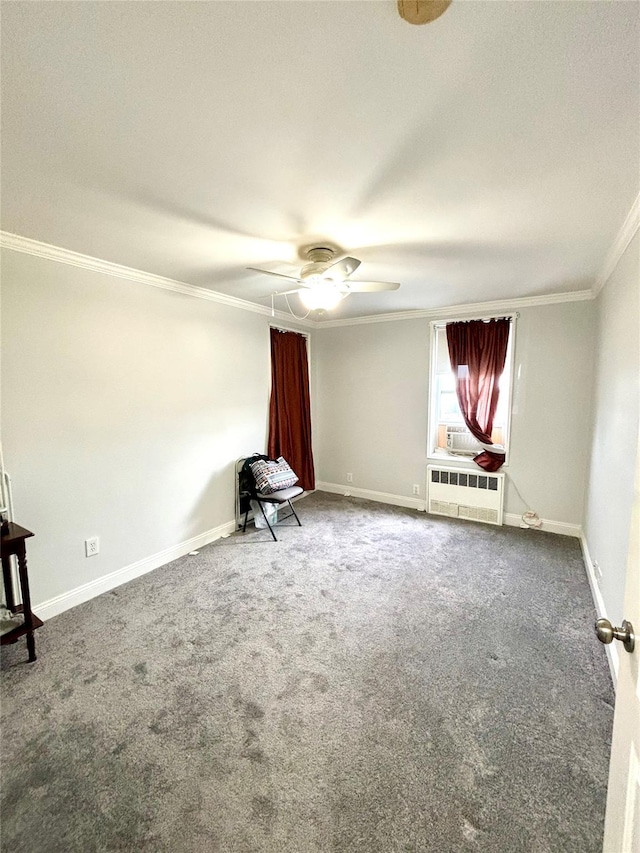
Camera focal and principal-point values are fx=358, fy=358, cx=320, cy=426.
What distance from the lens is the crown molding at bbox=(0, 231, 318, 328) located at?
84.7 inches

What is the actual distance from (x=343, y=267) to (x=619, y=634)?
188cm

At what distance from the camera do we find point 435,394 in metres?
4.24

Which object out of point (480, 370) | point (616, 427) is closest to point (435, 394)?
point (480, 370)

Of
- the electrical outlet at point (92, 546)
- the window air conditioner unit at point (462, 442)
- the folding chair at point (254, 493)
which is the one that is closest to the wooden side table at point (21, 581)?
the electrical outlet at point (92, 546)

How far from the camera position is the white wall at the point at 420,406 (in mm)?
Answer: 3464

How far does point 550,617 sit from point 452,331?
2.85 metres

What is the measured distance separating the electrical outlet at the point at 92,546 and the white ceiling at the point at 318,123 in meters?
2.00

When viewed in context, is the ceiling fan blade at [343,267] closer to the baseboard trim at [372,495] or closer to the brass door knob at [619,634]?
the brass door knob at [619,634]

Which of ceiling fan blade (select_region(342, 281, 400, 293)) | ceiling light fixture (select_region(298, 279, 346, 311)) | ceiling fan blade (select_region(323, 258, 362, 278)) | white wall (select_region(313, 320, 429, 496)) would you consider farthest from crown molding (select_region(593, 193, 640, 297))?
white wall (select_region(313, 320, 429, 496))

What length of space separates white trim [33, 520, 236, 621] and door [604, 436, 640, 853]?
290 cm

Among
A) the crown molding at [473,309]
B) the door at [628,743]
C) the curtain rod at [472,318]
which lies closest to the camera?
the door at [628,743]

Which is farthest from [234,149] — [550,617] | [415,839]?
[550,617]

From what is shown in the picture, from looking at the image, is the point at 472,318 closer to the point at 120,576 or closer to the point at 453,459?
the point at 453,459

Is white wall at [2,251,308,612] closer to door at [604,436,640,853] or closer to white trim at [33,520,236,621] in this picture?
white trim at [33,520,236,621]
